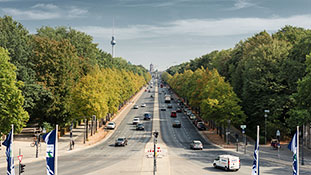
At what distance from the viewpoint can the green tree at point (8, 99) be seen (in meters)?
Answer: 47.1

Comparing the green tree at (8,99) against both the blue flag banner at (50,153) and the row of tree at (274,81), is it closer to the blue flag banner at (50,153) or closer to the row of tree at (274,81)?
the blue flag banner at (50,153)

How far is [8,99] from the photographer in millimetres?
47688

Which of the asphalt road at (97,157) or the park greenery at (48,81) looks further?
the park greenery at (48,81)

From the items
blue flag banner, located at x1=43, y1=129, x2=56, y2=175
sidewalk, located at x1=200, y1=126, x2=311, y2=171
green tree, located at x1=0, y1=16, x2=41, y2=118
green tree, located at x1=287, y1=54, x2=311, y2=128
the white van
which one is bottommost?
sidewalk, located at x1=200, y1=126, x2=311, y2=171

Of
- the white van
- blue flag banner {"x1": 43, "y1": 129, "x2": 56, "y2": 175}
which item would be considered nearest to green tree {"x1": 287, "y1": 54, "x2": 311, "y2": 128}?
the white van

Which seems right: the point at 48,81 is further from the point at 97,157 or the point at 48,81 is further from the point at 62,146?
the point at 97,157

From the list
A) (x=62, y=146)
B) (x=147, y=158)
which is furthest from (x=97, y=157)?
(x=62, y=146)

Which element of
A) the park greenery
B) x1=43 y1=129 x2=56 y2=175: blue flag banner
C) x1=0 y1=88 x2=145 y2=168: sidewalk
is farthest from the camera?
the park greenery

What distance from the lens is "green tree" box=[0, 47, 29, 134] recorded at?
A: 47.1 m

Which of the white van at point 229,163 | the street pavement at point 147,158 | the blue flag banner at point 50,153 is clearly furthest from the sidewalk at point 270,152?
the blue flag banner at point 50,153

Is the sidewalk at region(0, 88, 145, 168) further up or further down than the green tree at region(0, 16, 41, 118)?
further down

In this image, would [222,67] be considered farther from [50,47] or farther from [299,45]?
[50,47]

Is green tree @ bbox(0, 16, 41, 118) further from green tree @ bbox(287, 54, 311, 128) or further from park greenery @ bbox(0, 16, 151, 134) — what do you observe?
green tree @ bbox(287, 54, 311, 128)

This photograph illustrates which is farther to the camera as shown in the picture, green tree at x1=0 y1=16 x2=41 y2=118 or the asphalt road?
green tree at x1=0 y1=16 x2=41 y2=118
